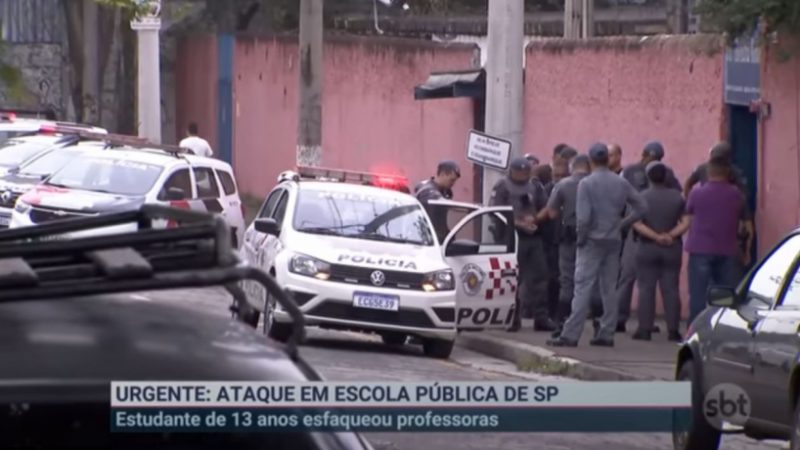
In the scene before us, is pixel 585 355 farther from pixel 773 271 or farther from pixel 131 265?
pixel 131 265

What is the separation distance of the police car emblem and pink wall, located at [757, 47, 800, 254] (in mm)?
3553

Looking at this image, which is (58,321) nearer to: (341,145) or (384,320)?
(384,320)

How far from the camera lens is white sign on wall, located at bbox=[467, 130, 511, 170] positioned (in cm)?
1862

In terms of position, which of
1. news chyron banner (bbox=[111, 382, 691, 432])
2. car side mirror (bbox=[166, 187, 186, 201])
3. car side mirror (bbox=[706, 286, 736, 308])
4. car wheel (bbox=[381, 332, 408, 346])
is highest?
news chyron banner (bbox=[111, 382, 691, 432])

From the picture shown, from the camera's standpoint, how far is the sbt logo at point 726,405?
10.1 metres

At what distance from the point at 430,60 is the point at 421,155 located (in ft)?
5.11

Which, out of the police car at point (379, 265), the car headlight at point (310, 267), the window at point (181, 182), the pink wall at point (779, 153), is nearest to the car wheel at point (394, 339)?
the police car at point (379, 265)

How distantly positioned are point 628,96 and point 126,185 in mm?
6392

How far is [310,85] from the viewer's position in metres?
26.1

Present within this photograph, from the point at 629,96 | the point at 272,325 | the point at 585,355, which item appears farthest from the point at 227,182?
the point at 585,355

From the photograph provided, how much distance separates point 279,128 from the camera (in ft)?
115

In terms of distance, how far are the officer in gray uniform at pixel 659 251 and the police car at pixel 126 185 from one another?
214 inches

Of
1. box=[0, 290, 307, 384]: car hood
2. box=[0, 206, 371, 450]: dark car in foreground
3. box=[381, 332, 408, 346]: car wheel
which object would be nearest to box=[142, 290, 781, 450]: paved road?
box=[381, 332, 408, 346]: car wheel

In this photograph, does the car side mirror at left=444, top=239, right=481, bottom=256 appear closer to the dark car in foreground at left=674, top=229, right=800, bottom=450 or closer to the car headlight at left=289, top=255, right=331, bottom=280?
the car headlight at left=289, top=255, right=331, bottom=280
